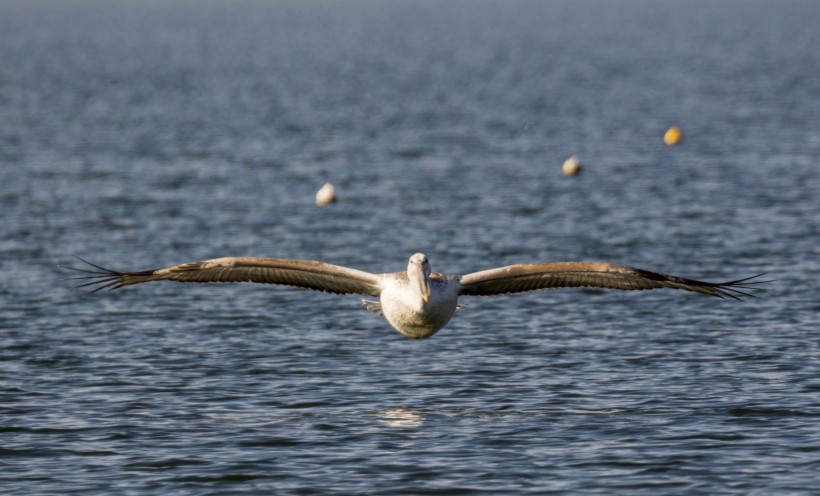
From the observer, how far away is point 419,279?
703 inches

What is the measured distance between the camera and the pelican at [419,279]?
1808cm

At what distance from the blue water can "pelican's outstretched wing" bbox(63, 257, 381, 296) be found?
1.46m

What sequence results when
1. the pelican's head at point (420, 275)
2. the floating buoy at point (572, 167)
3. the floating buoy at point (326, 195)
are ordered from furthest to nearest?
the floating buoy at point (572, 167)
the floating buoy at point (326, 195)
the pelican's head at point (420, 275)

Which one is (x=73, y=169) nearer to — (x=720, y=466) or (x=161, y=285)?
(x=161, y=285)

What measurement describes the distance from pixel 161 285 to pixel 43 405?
872 centimetres

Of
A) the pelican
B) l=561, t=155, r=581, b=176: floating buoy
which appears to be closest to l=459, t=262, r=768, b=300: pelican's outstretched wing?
the pelican

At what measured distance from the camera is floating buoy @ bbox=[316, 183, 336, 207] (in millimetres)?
36812

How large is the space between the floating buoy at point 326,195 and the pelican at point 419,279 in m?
17.4

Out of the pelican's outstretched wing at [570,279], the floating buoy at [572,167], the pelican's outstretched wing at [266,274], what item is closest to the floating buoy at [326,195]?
the floating buoy at [572,167]

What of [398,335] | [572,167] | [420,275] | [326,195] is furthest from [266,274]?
[572,167]

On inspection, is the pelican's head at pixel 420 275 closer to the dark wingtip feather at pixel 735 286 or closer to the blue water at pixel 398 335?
the blue water at pixel 398 335

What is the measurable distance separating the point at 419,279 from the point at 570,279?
2190mm

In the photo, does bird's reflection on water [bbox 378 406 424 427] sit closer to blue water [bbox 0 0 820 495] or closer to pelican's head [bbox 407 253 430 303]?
blue water [bbox 0 0 820 495]

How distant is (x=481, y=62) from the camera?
106 meters
